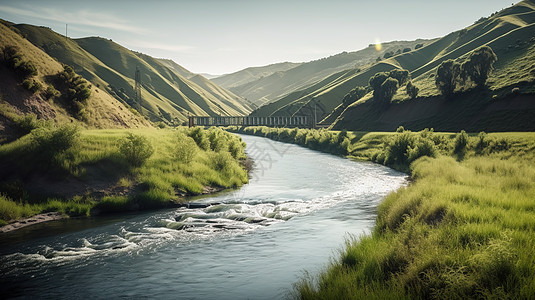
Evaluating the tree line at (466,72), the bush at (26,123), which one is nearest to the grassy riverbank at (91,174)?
the bush at (26,123)

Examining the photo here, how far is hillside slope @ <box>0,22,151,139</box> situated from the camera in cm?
4344

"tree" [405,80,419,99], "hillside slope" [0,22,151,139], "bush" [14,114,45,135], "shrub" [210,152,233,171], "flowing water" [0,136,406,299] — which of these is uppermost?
"tree" [405,80,419,99]

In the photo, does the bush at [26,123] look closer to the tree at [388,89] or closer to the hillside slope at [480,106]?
the hillside slope at [480,106]

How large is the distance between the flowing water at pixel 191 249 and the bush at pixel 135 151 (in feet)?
25.2

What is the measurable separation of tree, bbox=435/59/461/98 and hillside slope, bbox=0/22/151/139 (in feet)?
280

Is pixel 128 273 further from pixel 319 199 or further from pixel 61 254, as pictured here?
pixel 319 199

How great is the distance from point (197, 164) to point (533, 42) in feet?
477

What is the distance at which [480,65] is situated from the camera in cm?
9806

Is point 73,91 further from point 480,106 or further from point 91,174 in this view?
point 480,106

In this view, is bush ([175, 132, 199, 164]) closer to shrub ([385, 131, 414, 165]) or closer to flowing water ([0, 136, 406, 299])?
flowing water ([0, 136, 406, 299])

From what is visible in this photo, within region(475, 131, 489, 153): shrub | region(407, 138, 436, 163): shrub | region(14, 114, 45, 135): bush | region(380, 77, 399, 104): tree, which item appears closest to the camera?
region(14, 114, 45, 135): bush

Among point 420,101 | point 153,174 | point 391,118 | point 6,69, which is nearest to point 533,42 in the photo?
point 420,101

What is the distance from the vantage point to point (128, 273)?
1625 centimetres

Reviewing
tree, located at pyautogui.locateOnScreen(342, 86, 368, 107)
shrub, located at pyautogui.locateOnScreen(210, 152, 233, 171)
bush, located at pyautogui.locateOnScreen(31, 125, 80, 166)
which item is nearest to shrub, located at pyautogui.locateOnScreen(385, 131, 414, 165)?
shrub, located at pyautogui.locateOnScreen(210, 152, 233, 171)
